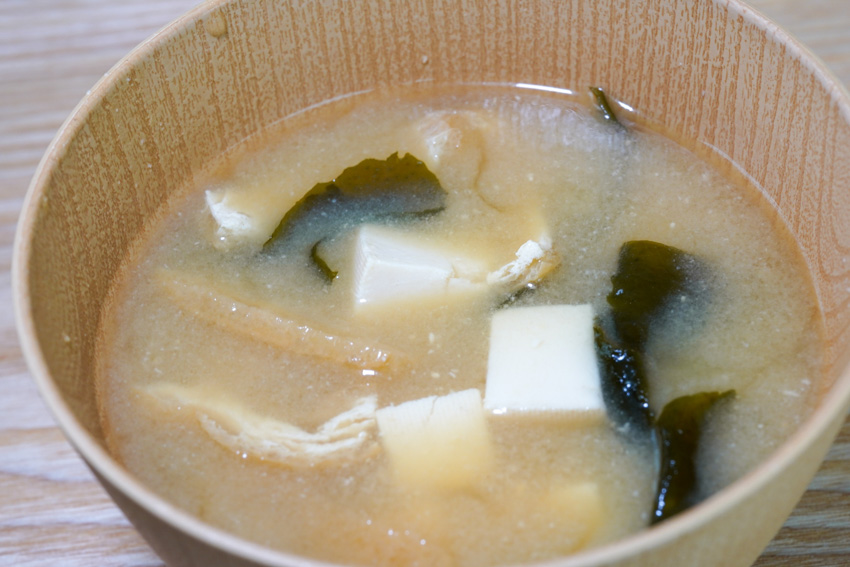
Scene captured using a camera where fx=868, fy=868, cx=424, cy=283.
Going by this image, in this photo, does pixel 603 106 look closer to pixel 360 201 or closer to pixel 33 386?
pixel 360 201

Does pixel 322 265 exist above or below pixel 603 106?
below

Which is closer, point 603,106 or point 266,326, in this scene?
point 266,326

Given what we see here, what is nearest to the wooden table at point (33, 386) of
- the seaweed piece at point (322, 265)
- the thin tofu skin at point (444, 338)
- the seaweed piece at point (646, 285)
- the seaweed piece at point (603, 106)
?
the thin tofu skin at point (444, 338)

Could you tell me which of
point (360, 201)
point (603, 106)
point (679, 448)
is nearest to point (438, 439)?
point (679, 448)

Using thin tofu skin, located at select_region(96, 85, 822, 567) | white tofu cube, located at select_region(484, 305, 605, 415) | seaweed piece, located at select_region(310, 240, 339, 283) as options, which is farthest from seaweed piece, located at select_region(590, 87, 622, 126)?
seaweed piece, located at select_region(310, 240, 339, 283)

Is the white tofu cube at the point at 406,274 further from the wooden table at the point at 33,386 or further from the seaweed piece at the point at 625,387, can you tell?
the wooden table at the point at 33,386
